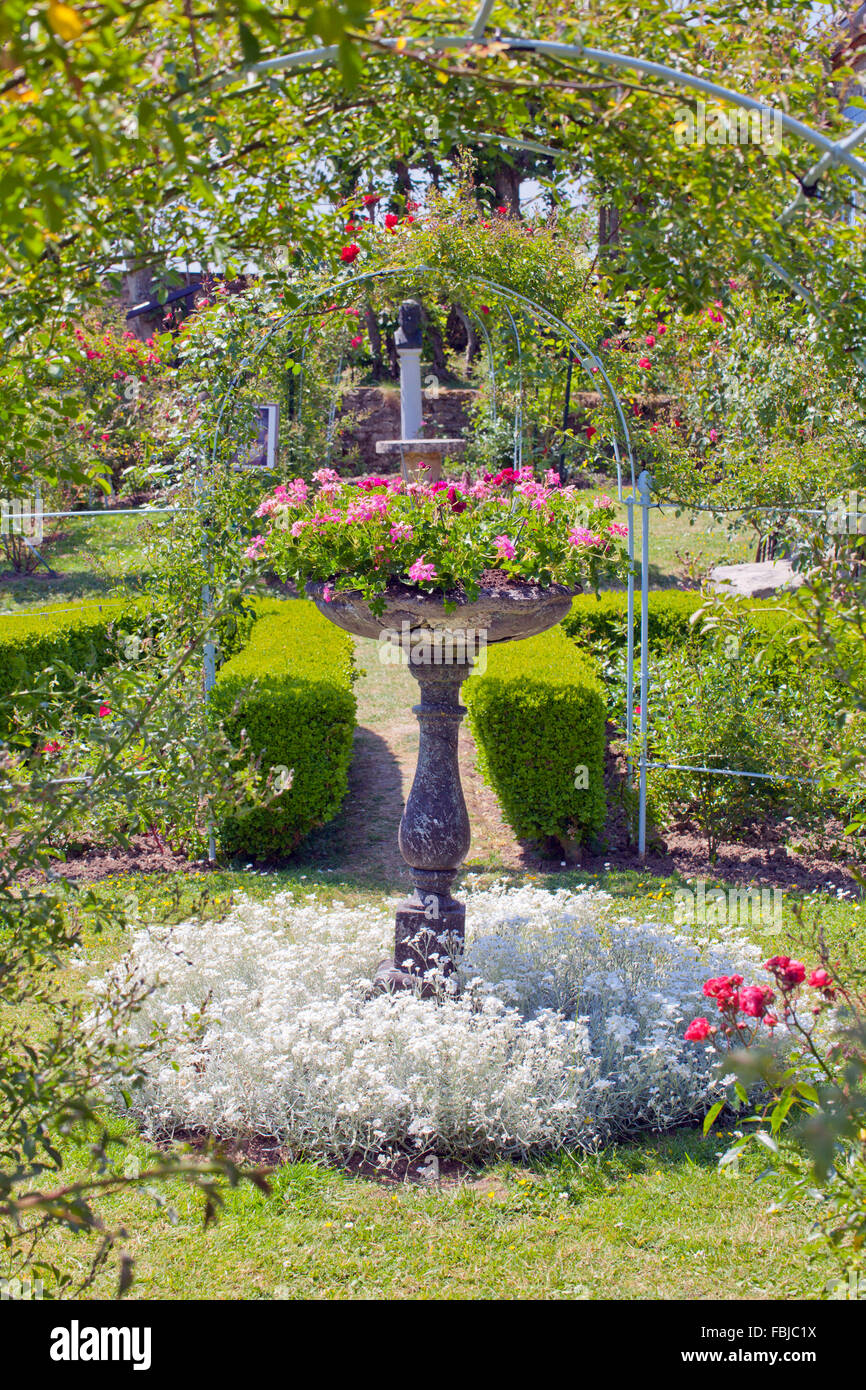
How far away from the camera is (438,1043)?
336cm

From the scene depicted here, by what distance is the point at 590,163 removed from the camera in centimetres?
226

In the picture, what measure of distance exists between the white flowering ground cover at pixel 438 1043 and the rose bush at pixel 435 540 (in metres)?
1.42

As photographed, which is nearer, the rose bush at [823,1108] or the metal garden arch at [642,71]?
the rose bush at [823,1108]

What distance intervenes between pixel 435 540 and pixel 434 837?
1.12 m

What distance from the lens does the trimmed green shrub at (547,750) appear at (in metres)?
5.85

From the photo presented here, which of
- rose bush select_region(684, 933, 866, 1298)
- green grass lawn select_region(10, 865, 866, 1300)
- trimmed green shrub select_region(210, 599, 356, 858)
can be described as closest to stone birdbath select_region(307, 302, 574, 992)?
green grass lawn select_region(10, 865, 866, 1300)

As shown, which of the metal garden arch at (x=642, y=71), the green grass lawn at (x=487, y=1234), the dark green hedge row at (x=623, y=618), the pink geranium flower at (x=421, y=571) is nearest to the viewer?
the metal garden arch at (x=642, y=71)

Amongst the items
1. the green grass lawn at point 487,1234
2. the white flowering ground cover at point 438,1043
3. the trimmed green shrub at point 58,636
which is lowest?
the green grass lawn at point 487,1234

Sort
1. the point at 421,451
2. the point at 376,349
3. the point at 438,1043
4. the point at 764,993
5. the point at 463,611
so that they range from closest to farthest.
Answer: the point at 764,993 → the point at 438,1043 → the point at 463,611 → the point at 421,451 → the point at 376,349

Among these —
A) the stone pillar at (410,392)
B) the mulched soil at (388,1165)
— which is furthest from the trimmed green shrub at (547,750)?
the stone pillar at (410,392)

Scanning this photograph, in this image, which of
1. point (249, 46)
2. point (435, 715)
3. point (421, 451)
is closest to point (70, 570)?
point (421, 451)

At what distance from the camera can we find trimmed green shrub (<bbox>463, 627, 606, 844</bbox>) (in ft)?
19.2

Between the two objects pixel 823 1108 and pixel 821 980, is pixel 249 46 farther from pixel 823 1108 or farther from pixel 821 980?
pixel 821 980

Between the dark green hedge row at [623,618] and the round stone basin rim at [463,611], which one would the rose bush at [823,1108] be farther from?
the dark green hedge row at [623,618]
